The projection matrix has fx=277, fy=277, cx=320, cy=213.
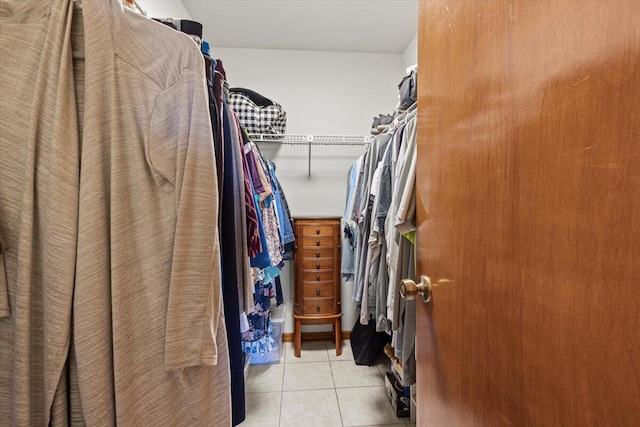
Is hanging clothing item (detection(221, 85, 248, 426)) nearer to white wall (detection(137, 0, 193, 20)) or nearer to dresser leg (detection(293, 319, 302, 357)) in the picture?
white wall (detection(137, 0, 193, 20))

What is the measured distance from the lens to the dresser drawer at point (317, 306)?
7.43ft

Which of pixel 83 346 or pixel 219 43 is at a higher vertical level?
pixel 219 43

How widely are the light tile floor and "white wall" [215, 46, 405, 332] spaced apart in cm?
46

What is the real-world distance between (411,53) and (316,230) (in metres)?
1.69

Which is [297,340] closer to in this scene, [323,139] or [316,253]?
[316,253]

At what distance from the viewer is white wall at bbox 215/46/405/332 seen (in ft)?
8.16

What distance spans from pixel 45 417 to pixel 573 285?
3.00ft

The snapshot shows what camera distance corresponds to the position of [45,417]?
1.70ft

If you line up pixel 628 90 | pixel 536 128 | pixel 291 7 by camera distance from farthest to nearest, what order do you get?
pixel 291 7, pixel 536 128, pixel 628 90

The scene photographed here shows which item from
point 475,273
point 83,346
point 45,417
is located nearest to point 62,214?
point 83,346

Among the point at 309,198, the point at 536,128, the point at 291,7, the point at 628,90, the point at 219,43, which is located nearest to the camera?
the point at 628,90

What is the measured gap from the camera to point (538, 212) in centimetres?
42

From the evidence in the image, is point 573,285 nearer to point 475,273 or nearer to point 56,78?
point 475,273

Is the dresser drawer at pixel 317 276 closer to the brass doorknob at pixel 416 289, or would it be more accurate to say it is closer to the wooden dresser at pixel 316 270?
the wooden dresser at pixel 316 270
